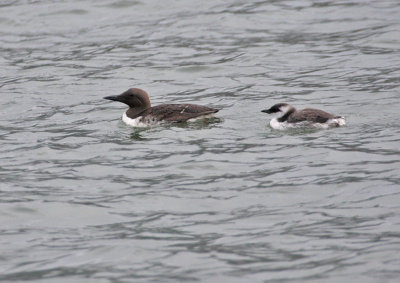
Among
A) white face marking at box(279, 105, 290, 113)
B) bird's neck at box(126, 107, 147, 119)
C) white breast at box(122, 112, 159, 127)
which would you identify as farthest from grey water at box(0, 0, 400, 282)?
white face marking at box(279, 105, 290, 113)

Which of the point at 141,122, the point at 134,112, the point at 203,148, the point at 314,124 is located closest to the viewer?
the point at 203,148

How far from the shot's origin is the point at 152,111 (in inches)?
585

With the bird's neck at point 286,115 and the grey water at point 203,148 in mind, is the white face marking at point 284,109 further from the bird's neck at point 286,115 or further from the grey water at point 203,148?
the grey water at point 203,148

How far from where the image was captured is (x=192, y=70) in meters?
18.7

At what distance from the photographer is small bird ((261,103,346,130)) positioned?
1365cm

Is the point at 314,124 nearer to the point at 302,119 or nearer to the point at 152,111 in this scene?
the point at 302,119

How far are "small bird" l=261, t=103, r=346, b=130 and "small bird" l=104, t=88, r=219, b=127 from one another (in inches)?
40.9

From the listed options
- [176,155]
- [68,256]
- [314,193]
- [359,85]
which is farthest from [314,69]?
[68,256]

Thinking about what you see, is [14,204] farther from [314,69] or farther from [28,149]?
[314,69]

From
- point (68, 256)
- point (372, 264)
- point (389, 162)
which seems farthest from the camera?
point (389, 162)

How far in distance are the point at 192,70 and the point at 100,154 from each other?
5731mm

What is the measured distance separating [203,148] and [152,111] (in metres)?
1.86

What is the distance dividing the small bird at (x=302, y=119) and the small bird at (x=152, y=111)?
1038 mm

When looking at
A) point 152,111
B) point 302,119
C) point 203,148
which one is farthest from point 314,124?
point 152,111
